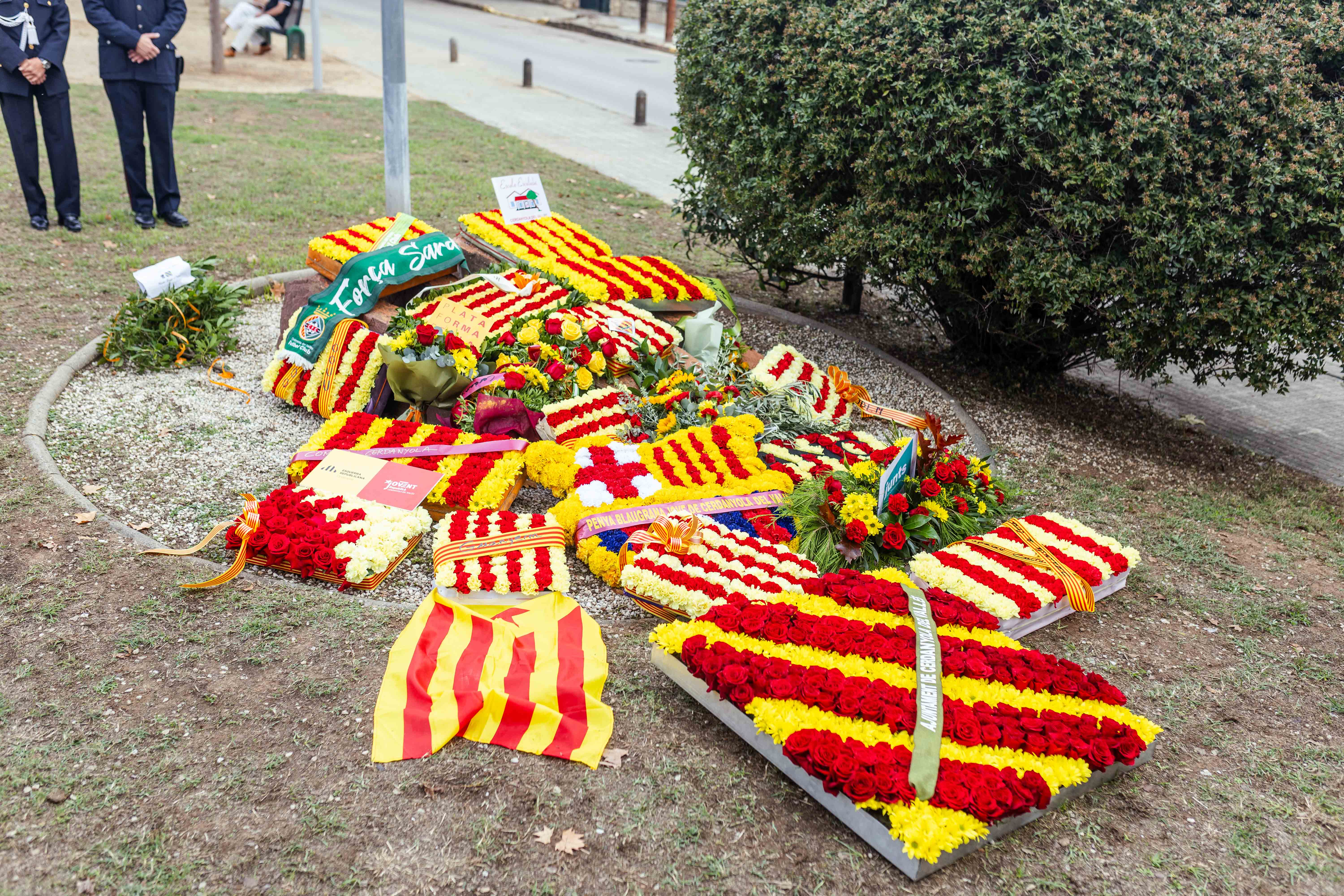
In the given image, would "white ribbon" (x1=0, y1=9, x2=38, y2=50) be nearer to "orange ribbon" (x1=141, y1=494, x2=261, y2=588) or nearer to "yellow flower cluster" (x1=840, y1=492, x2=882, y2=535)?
"orange ribbon" (x1=141, y1=494, x2=261, y2=588)

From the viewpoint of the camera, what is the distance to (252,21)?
58.9 feet

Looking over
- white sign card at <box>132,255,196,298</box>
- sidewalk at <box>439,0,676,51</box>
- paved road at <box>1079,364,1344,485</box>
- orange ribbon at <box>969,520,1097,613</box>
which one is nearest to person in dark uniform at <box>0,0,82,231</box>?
white sign card at <box>132,255,196,298</box>

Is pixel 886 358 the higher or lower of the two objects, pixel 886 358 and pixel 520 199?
the lower

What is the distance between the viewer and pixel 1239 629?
4.28 meters

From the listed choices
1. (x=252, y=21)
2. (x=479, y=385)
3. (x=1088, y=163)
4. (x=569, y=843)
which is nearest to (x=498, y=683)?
(x=569, y=843)

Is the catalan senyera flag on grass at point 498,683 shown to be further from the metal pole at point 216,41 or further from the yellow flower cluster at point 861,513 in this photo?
the metal pole at point 216,41

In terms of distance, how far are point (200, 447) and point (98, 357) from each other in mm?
1457

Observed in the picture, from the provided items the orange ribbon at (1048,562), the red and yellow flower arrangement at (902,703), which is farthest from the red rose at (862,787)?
the orange ribbon at (1048,562)

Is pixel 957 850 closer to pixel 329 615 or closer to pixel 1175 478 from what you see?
pixel 329 615

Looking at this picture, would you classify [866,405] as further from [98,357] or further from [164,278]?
[98,357]

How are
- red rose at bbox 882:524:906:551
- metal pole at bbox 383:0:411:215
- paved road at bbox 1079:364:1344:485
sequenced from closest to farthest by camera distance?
red rose at bbox 882:524:906:551
paved road at bbox 1079:364:1344:485
metal pole at bbox 383:0:411:215

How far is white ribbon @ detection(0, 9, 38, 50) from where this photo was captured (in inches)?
291

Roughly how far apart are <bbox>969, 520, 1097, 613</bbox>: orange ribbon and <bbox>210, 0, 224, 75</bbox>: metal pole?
49.4ft

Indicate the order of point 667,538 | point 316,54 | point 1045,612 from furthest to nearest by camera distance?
point 316,54 → point 667,538 → point 1045,612
